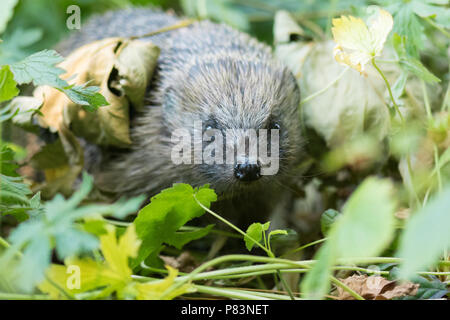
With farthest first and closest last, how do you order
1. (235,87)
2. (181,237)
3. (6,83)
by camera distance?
(235,87) → (181,237) → (6,83)

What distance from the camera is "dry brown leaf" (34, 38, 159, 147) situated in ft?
8.89

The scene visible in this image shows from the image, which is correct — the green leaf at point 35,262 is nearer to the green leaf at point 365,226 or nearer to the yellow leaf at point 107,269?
the yellow leaf at point 107,269

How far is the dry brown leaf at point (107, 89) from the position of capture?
2709 mm

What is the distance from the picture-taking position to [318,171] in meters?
2.99

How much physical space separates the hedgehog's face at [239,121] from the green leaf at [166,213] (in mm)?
351

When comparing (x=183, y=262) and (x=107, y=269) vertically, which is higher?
(x=107, y=269)

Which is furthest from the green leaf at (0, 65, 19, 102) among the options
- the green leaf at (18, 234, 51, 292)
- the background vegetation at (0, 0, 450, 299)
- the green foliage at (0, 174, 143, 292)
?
the green leaf at (18, 234, 51, 292)

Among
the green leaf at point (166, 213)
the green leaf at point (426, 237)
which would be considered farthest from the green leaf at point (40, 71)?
the green leaf at point (426, 237)

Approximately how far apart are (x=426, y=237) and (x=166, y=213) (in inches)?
44.1

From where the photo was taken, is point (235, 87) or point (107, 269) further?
point (235, 87)

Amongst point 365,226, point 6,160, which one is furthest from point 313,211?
point 365,226

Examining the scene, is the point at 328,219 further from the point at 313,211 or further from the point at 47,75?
the point at 47,75

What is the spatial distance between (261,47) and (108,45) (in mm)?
964

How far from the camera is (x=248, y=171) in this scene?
2.29 metres
